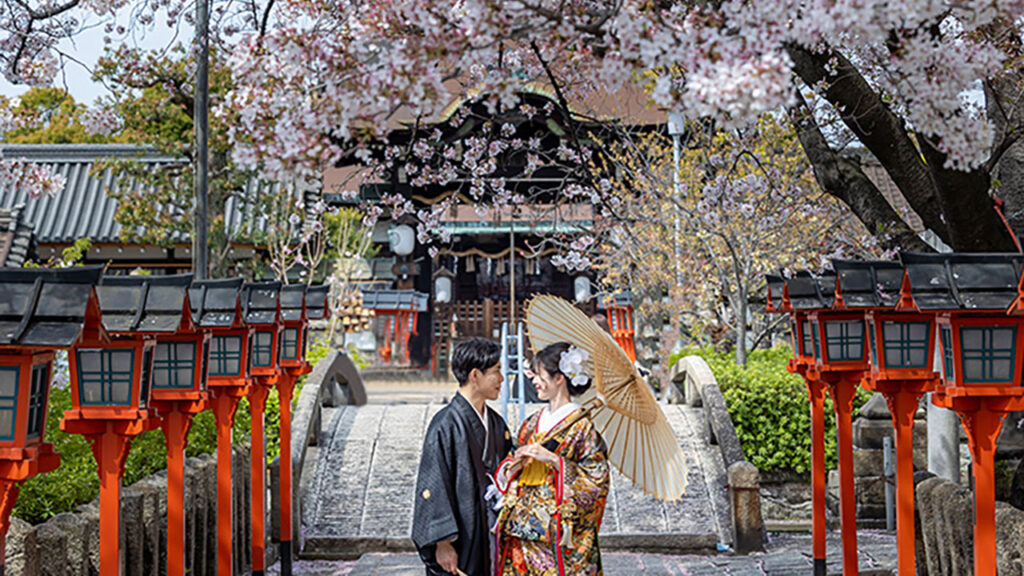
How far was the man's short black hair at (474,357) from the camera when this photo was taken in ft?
15.7

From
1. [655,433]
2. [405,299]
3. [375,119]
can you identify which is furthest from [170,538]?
[405,299]

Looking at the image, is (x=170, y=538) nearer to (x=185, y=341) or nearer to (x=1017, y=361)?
(x=185, y=341)

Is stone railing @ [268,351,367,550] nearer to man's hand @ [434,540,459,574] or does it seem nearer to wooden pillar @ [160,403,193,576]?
wooden pillar @ [160,403,193,576]

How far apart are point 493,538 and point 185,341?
7.43 feet

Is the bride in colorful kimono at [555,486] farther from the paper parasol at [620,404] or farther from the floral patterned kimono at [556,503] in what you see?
the paper parasol at [620,404]

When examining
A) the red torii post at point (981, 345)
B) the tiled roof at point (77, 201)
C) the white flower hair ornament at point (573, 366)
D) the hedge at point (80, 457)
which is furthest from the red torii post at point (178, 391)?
the tiled roof at point (77, 201)

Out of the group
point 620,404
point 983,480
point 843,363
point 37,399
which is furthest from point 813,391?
point 37,399

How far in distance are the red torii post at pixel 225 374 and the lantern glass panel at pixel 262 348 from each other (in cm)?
65

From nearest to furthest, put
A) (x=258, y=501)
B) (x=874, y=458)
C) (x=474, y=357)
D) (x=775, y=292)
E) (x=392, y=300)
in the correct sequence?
(x=474, y=357) → (x=258, y=501) → (x=775, y=292) → (x=874, y=458) → (x=392, y=300)

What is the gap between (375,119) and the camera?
10.6ft

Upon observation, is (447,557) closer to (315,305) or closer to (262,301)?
(262,301)

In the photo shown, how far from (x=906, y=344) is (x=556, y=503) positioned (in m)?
2.48

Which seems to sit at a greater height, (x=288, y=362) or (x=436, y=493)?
(x=288, y=362)

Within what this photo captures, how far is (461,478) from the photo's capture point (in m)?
4.73
